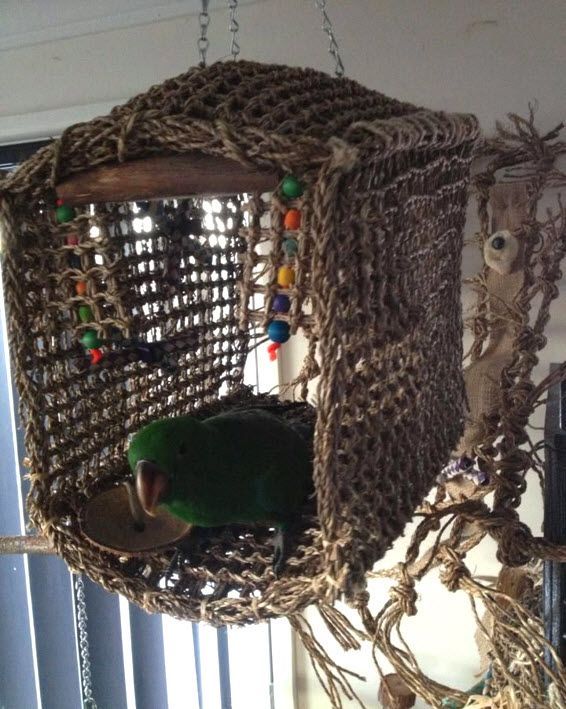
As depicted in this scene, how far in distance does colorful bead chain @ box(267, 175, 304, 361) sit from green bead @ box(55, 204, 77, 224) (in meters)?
0.19

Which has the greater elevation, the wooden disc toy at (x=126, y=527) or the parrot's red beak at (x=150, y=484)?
the parrot's red beak at (x=150, y=484)

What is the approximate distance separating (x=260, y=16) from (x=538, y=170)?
20.5 inches

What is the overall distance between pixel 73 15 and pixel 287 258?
0.78 meters

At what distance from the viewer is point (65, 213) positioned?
543mm

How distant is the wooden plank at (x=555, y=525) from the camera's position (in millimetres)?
611

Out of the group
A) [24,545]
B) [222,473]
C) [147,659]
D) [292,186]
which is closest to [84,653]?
[147,659]

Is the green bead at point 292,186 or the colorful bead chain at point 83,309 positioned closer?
the green bead at point 292,186

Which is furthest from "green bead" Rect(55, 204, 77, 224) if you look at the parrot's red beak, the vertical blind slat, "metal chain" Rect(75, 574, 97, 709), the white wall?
the vertical blind slat

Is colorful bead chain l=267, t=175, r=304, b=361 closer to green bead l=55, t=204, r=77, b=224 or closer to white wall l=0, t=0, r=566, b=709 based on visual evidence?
green bead l=55, t=204, r=77, b=224

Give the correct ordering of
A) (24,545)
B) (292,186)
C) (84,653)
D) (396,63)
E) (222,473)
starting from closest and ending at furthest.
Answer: (292,186) < (222,473) < (24,545) < (396,63) < (84,653)

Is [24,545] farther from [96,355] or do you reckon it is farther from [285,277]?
[285,277]

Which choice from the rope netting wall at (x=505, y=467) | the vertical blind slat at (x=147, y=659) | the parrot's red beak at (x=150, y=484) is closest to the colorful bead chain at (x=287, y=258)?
Result: the parrot's red beak at (x=150, y=484)

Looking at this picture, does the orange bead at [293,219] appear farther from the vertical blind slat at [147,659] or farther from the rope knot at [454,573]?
the vertical blind slat at [147,659]

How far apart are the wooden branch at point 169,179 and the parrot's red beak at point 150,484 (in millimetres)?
219
